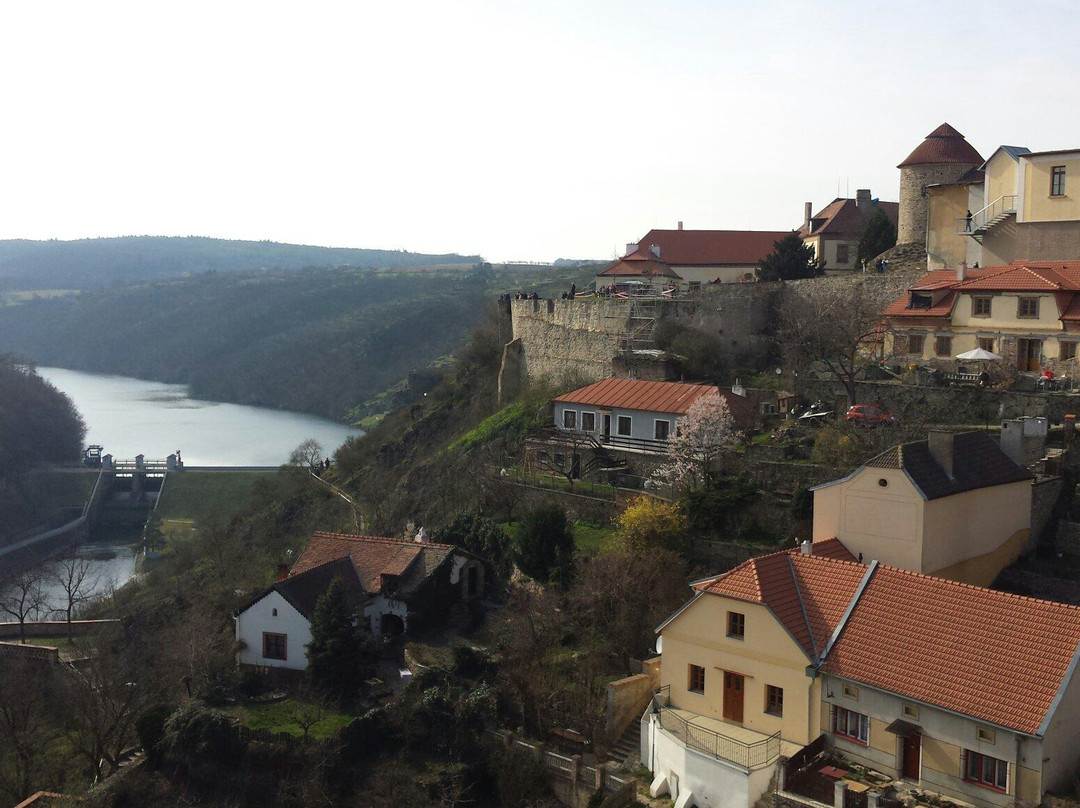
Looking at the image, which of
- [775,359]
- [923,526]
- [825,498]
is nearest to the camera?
[923,526]

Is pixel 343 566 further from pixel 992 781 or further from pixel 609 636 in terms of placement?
pixel 992 781

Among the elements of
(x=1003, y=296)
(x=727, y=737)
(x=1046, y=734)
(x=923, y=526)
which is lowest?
(x=727, y=737)

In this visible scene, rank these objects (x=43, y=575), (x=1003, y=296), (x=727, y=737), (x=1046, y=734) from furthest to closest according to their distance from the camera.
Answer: (x=43, y=575), (x=1003, y=296), (x=727, y=737), (x=1046, y=734)

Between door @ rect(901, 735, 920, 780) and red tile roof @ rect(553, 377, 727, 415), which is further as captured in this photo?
red tile roof @ rect(553, 377, 727, 415)

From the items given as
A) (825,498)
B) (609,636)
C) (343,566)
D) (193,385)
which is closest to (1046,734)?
(825,498)

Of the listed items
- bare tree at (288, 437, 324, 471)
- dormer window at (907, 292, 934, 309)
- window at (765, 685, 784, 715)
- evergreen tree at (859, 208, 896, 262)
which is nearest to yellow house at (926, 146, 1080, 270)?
dormer window at (907, 292, 934, 309)

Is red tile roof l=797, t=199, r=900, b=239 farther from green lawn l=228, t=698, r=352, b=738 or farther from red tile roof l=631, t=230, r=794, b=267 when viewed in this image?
green lawn l=228, t=698, r=352, b=738

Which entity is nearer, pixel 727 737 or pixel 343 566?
pixel 727 737
